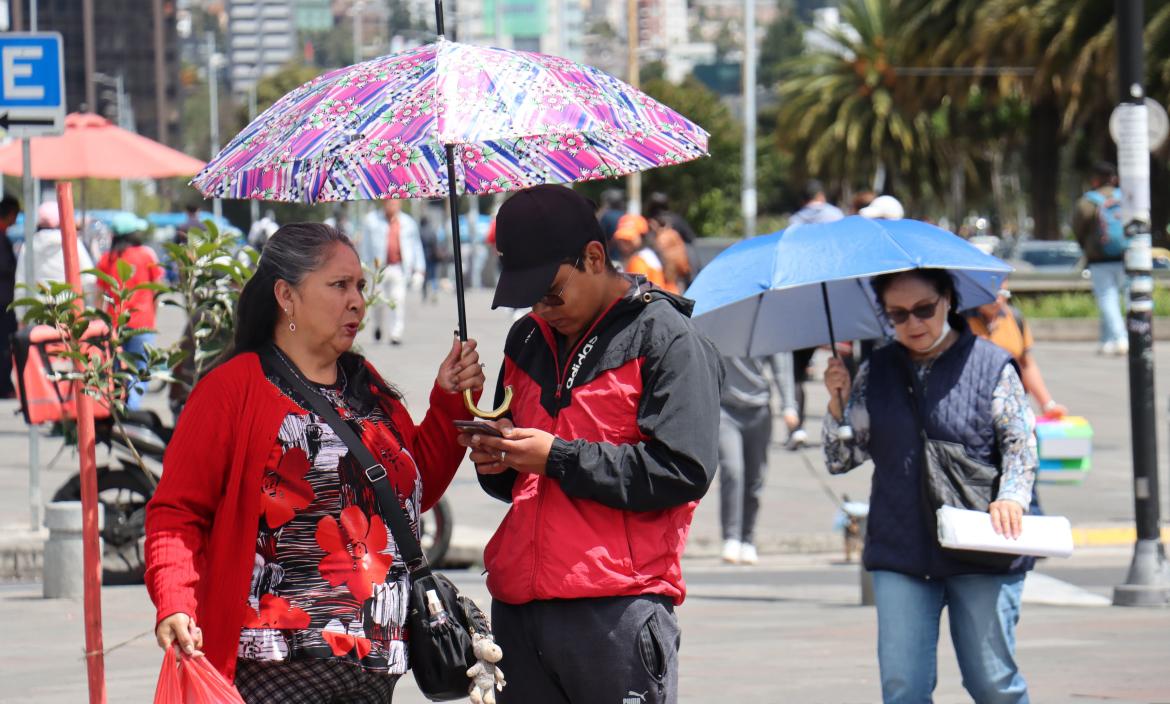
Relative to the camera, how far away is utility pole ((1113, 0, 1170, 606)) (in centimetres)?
905

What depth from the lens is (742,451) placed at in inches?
Answer: 402

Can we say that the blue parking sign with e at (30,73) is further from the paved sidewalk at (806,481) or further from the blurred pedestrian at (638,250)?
the blurred pedestrian at (638,250)

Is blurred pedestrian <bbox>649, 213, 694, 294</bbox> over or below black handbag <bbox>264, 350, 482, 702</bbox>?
over

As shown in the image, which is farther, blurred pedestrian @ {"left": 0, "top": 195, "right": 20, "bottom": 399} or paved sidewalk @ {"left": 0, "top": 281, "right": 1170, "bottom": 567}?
blurred pedestrian @ {"left": 0, "top": 195, "right": 20, "bottom": 399}

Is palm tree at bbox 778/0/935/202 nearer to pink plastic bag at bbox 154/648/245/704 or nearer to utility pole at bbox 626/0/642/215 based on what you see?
utility pole at bbox 626/0/642/215

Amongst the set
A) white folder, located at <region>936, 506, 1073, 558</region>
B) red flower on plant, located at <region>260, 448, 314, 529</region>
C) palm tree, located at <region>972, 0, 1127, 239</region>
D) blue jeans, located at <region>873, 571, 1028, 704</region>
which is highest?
palm tree, located at <region>972, 0, 1127, 239</region>

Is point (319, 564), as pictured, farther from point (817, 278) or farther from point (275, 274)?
point (817, 278)

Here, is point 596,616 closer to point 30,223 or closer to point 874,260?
point 874,260

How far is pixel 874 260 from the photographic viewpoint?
16.4 ft

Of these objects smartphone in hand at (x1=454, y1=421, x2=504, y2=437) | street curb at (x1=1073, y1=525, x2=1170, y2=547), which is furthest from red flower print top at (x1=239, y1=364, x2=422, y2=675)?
street curb at (x1=1073, y1=525, x2=1170, y2=547)

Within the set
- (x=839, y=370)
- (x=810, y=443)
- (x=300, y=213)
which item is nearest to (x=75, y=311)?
(x=839, y=370)

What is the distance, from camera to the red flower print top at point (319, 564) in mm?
3674

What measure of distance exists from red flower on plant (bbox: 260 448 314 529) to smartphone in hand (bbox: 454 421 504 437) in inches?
13.1

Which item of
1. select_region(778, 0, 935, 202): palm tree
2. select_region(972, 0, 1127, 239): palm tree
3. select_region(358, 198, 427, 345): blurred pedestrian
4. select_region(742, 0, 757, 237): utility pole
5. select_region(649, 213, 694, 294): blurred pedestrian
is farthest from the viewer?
select_region(778, 0, 935, 202): palm tree
